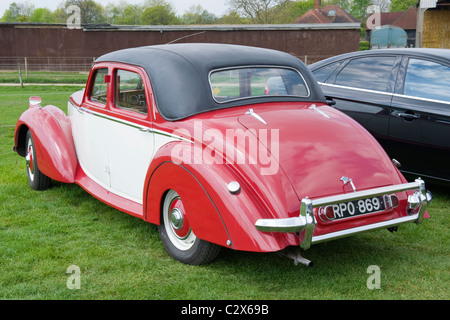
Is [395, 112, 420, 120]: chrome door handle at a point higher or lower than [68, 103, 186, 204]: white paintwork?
higher

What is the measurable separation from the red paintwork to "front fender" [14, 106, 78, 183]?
1188mm

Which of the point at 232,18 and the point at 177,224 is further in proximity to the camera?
the point at 232,18

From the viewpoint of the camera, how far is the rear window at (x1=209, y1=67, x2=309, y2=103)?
13.6 feet

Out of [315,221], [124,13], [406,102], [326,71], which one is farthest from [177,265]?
[124,13]

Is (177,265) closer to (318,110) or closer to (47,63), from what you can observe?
(318,110)

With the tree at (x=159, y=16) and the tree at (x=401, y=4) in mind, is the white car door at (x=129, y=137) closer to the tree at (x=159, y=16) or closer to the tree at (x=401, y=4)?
the tree at (x=159, y=16)

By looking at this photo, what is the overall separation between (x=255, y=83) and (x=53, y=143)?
93.2 inches

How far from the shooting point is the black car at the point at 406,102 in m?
5.24

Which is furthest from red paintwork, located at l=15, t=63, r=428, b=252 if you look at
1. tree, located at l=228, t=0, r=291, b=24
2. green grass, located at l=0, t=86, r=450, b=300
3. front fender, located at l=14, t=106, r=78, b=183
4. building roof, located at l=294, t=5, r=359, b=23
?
building roof, located at l=294, t=5, r=359, b=23

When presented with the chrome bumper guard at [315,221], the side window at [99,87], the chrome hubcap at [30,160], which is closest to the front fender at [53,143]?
the chrome hubcap at [30,160]

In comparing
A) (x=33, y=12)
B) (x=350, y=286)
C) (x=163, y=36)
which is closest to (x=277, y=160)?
(x=350, y=286)

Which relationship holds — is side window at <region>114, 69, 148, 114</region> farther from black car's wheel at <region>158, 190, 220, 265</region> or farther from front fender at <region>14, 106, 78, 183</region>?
front fender at <region>14, 106, 78, 183</region>

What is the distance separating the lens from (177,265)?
3842mm
